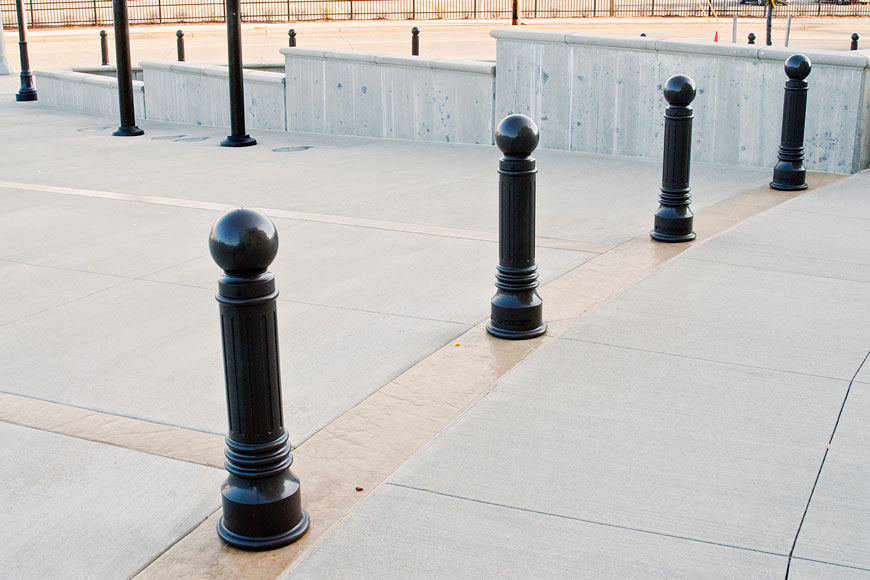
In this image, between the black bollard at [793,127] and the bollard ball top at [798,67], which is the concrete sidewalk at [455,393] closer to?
the black bollard at [793,127]

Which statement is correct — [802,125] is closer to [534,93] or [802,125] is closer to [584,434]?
[534,93]

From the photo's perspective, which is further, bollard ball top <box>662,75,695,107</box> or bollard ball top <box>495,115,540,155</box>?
bollard ball top <box>662,75,695,107</box>

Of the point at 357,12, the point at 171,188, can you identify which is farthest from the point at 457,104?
the point at 357,12

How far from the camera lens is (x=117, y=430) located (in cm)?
455

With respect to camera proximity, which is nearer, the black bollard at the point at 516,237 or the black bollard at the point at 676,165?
the black bollard at the point at 516,237

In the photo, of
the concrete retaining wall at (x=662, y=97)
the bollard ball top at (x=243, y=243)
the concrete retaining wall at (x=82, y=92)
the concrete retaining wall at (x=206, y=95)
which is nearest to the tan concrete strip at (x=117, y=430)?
the bollard ball top at (x=243, y=243)

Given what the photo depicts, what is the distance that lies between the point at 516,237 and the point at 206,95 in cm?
1070

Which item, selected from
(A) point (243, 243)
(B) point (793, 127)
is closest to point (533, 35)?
(B) point (793, 127)

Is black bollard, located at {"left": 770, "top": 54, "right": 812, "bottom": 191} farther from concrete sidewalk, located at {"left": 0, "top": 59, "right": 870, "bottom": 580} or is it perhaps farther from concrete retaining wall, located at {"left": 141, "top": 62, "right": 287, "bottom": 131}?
concrete retaining wall, located at {"left": 141, "top": 62, "right": 287, "bottom": 131}

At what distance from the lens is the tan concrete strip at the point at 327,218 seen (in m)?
7.77

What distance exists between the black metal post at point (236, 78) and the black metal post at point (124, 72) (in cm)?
168

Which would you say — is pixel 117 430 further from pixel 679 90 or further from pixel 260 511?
pixel 679 90

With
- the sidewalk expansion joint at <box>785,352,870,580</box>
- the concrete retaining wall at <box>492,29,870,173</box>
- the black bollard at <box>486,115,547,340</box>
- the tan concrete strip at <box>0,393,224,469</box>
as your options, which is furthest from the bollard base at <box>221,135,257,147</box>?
the sidewalk expansion joint at <box>785,352,870,580</box>

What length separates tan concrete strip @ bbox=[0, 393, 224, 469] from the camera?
4.34 m
